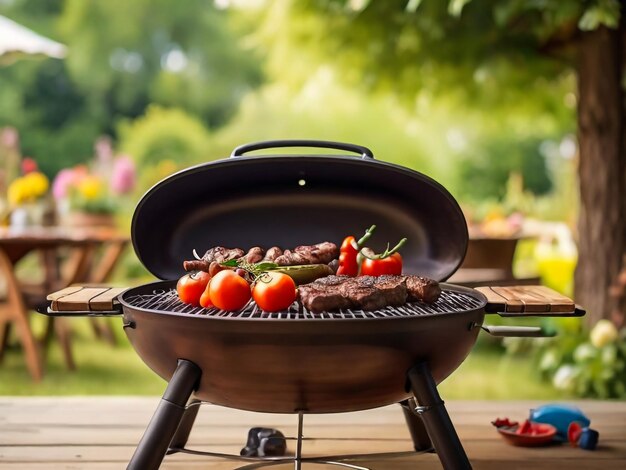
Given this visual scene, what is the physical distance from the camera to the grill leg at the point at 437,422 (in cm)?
171

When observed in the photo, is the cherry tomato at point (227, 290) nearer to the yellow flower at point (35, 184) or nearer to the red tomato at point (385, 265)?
the red tomato at point (385, 265)

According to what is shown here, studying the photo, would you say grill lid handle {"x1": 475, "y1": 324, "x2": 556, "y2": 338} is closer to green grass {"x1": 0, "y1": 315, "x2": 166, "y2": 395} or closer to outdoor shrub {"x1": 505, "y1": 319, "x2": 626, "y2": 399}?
outdoor shrub {"x1": 505, "y1": 319, "x2": 626, "y2": 399}

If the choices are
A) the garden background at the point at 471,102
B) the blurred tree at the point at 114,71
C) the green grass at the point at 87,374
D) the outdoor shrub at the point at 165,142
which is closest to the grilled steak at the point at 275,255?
the garden background at the point at 471,102

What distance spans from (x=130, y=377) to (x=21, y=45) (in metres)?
2.92

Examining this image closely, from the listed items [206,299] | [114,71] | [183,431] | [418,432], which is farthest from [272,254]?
[114,71]

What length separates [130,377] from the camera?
5066 millimetres

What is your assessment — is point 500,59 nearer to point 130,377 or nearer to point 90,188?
point 130,377

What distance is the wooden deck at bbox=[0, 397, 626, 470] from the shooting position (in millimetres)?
2266

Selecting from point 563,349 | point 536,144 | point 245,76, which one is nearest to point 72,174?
point 563,349

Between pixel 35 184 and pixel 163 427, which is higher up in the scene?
pixel 35 184

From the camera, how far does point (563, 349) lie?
457cm

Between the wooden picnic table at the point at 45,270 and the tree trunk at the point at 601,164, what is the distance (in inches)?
117

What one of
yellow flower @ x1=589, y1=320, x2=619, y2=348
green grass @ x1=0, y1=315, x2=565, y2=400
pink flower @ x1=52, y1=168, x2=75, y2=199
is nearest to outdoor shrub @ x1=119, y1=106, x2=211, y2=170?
pink flower @ x1=52, y1=168, x2=75, y2=199

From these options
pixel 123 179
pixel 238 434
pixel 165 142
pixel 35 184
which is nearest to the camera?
pixel 238 434
